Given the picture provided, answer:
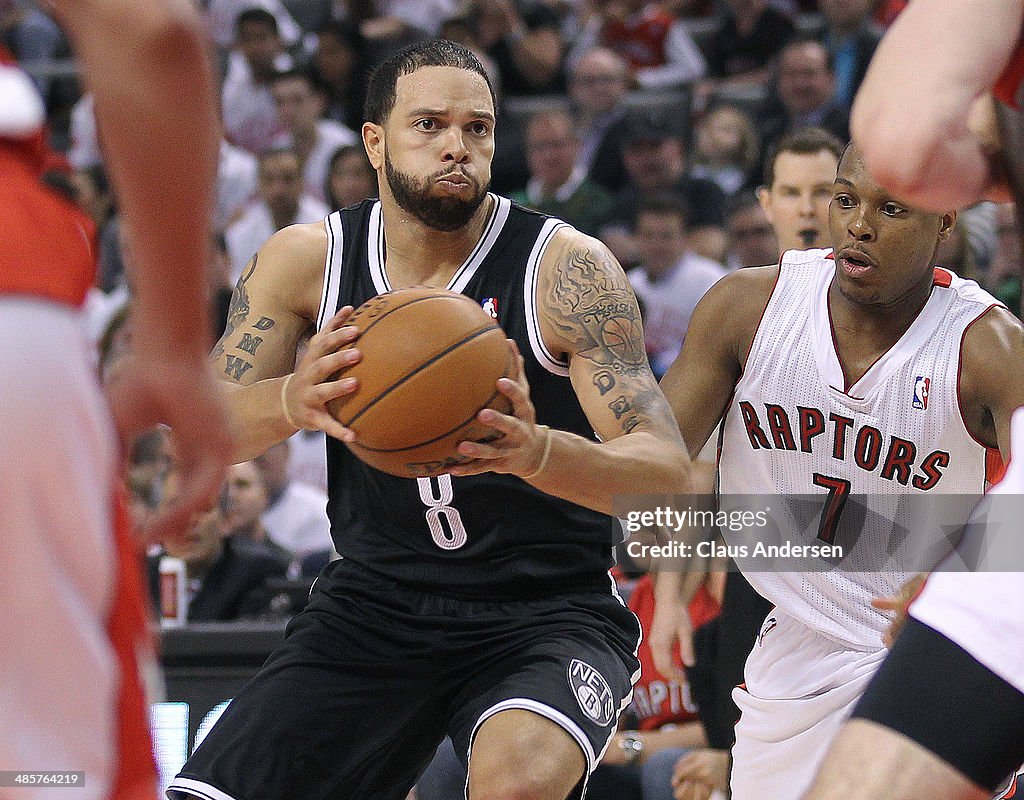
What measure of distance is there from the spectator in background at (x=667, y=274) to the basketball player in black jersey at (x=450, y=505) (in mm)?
4290

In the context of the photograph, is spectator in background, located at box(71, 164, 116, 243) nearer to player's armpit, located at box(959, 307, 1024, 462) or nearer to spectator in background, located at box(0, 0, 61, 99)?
spectator in background, located at box(0, 0, 61, 99)

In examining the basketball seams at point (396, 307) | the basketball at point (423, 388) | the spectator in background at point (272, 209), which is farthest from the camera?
the spectator in background at point (272, 209)

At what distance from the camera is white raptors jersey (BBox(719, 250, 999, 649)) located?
3.96m

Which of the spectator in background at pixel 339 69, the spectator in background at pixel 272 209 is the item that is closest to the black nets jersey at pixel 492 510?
the spectator in background at pixel 272 209

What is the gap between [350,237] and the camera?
4.03m

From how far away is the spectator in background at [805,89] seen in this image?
949cm

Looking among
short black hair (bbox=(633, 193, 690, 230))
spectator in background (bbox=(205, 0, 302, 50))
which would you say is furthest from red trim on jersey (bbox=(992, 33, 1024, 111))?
spectator in background (bbox=(205, 0, 302, 50))

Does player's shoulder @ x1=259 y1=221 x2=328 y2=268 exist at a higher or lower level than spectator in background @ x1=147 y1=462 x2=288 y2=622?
higher

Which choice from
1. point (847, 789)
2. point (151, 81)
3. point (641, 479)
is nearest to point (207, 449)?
point (151, 81)

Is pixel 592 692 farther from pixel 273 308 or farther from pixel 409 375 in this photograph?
pixel 273 308

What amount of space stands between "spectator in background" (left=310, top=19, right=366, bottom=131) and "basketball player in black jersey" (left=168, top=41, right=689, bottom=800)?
7294 millimetres

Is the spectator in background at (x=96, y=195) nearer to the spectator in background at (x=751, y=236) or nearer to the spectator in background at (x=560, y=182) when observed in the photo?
the spectator in background at (x=560, y=182)

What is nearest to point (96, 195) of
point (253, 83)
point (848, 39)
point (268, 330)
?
point (253, 83)

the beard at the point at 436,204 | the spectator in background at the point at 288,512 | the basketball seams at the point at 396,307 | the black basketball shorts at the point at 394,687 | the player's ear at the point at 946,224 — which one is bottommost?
the spectator in background at the point at 288,512
